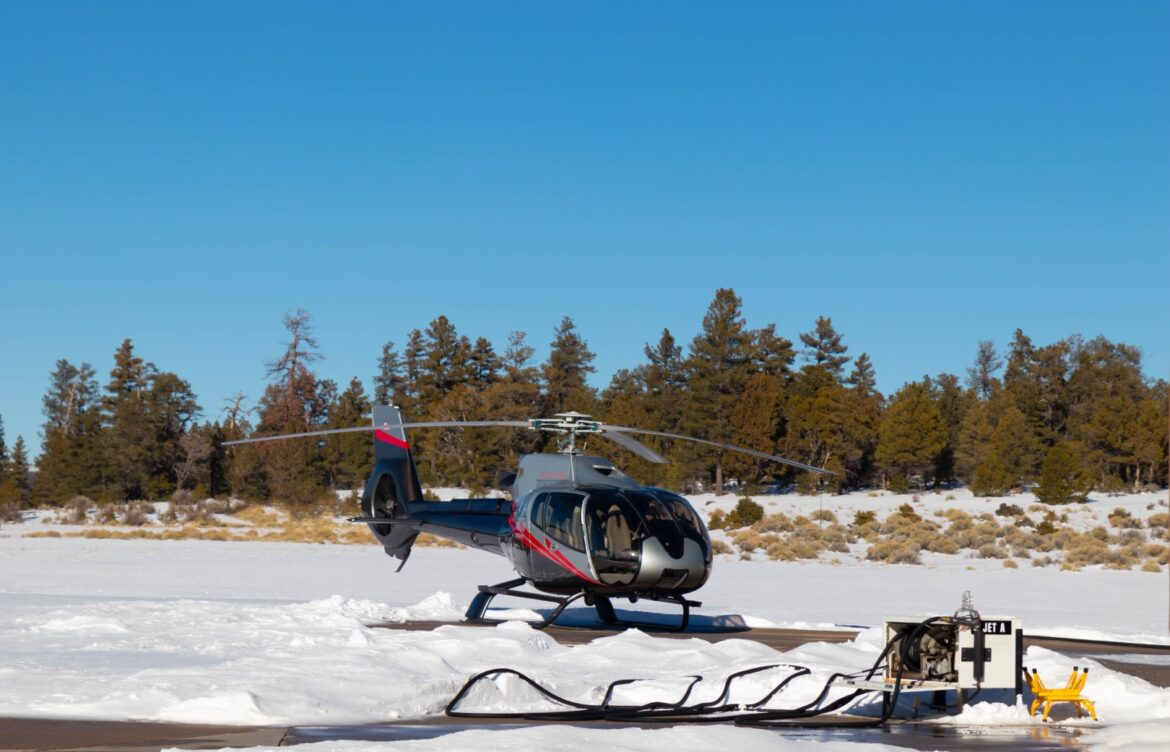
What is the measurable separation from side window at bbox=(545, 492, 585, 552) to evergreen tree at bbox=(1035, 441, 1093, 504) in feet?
128

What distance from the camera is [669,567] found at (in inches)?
605

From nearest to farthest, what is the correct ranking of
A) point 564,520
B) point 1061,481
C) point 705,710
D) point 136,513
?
1. point 705,710
2. point 564,520
3. point 1061,481
4. point 136,513

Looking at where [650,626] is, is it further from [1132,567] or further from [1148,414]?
[1148,414]

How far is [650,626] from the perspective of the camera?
56.0 feet

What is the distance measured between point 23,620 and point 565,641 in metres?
6.84

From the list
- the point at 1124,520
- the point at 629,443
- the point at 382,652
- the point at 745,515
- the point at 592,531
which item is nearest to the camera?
the point at 382,652

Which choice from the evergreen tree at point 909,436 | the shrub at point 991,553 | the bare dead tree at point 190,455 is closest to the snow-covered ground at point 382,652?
the shrub at point 991,553

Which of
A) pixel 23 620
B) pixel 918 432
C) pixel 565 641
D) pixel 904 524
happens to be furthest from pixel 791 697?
pixel 918 432

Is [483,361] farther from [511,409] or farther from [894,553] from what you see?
[894,553]

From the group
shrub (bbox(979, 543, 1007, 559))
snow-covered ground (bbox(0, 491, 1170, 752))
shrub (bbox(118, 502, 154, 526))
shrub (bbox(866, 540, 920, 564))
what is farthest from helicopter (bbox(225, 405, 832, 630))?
shrub (bbox(118, 502, 154, 526))

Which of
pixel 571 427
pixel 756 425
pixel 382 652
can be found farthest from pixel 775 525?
pixel 382 652

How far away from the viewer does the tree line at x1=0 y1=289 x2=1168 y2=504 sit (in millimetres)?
55375

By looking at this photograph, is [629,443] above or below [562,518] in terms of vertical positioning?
above

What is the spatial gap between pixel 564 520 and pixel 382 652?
4.05 meters
